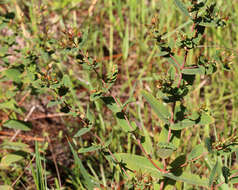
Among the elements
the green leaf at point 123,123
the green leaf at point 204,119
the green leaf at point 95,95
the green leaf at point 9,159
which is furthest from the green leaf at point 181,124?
the green leaf at point 9,159

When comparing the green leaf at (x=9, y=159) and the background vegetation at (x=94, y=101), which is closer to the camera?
the background vegetation at (x=94, y=101)

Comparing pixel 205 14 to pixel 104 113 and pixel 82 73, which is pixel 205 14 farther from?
pixel 82 73

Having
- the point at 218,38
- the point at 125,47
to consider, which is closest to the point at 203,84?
the point at 218,38

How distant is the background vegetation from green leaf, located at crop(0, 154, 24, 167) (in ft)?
0.03

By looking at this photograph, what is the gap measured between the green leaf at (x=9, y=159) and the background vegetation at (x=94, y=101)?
10mm

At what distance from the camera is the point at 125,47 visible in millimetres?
2674

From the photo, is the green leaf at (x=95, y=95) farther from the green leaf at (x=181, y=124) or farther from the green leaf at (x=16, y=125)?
the green leaf at (x=16, y=125)

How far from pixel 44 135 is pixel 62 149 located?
169 millimetres

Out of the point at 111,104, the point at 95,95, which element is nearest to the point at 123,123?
the point at 111,104

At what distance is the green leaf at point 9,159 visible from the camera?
1934 millimetres

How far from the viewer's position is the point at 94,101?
192cm

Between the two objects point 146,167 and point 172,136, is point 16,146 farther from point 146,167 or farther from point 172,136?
point 172,136

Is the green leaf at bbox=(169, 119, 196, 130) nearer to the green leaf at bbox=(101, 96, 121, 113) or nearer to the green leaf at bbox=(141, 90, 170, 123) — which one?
the green leaf at bbox=(141, 90, 170, 123)

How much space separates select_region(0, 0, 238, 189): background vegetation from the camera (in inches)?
58.6
